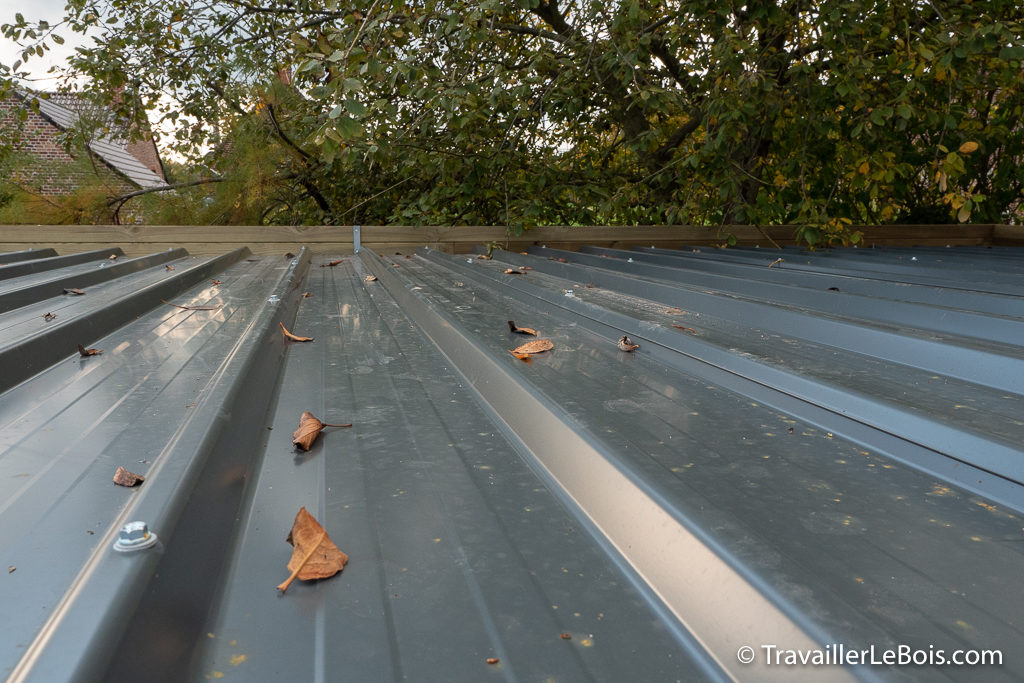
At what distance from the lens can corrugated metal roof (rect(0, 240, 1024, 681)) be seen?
679mm

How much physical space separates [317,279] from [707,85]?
12.6 ft

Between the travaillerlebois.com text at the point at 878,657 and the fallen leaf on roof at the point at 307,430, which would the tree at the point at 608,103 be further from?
the travaillerlebois.com text at the point at 878,657

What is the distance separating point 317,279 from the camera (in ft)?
12.6

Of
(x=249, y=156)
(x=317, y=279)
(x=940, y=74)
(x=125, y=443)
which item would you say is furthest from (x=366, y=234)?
(x=125, y=443)

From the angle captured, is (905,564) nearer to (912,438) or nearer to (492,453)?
(912,438)

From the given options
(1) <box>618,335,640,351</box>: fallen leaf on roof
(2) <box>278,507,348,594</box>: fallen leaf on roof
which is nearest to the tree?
(1) <box>618,335,640,351</box>: fallen leaf on roof

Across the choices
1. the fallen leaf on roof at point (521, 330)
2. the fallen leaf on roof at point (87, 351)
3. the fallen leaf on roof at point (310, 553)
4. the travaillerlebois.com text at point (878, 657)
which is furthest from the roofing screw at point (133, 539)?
the fallen leaf on roof at point (521, 330)

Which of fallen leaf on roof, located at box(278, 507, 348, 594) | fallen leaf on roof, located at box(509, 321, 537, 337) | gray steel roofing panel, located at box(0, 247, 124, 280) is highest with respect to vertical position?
gray steel roofing panel, located at box(0, 247, 124, 280)

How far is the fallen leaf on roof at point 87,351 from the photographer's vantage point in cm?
178

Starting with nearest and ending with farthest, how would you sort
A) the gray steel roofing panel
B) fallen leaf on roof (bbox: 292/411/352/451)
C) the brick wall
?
Answer: fallen leaf on roof (bbox: 292/411/352/451) < the gray steel roofing panel < the brick wall

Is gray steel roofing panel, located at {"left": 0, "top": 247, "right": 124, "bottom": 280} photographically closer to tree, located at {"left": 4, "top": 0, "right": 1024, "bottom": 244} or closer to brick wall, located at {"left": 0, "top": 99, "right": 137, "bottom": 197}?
tree, located at {"left": 4, "top": 0, "right": 1024, "bottom": 244}

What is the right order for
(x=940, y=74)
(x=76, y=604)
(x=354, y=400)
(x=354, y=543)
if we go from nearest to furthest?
1. (x=76, y=604)
2. (x=354, y=543)
3. (x=354, y=400)
4. (x=940, y=74)

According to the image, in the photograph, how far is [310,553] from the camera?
0.85m

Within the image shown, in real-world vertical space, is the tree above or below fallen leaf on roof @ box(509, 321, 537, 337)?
above
